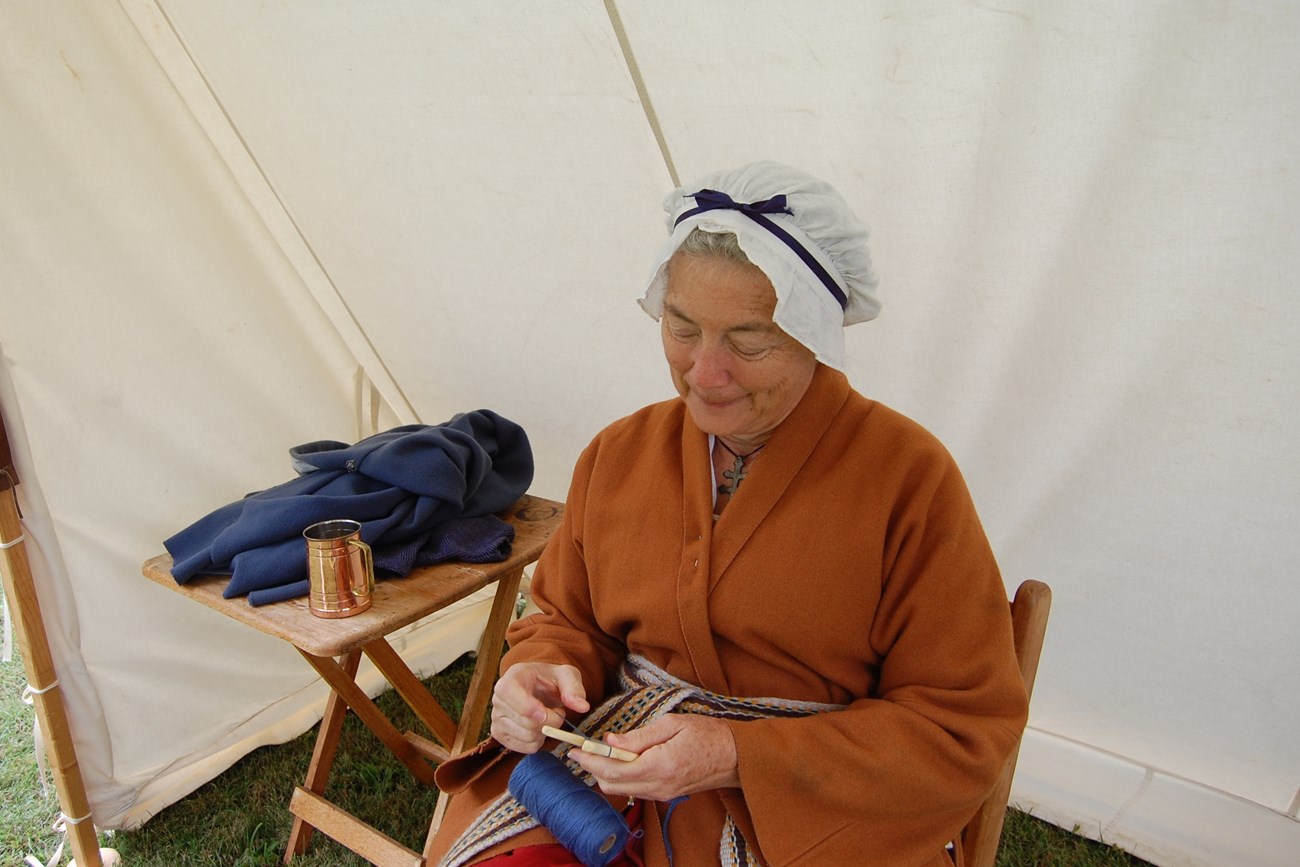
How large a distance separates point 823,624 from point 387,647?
110cm

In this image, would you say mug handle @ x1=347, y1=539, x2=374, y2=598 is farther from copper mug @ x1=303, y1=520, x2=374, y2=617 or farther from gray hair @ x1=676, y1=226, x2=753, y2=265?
gray hair @ x1=676, y1=226, x2=753, y2=265

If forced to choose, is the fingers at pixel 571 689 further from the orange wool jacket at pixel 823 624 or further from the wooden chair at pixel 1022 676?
the wooden chair at pixel 1022 676

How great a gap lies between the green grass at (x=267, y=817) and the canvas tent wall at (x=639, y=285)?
63 mm

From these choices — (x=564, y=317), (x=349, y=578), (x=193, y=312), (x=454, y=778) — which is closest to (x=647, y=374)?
(x=564, y=317)

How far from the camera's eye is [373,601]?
75.7 inches

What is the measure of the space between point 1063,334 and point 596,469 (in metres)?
0.89

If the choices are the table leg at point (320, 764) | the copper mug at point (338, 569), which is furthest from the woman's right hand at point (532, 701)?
the table leg at point (320, 764)

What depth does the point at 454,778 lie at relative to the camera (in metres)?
1.56

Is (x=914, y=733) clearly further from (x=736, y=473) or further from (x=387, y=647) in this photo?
(x=387, y=647)

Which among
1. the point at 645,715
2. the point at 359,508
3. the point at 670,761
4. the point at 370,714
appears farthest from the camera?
the point at 370,714

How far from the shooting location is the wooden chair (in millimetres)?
1404

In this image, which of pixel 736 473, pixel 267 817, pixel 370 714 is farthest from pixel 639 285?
pixel 267 817

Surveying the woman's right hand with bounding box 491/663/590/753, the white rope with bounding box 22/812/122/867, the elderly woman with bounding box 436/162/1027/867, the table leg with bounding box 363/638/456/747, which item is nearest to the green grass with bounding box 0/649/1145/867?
the white rope with bounding box 22/812/122/867

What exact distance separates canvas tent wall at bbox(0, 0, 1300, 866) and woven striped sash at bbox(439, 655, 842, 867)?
2.71ft
